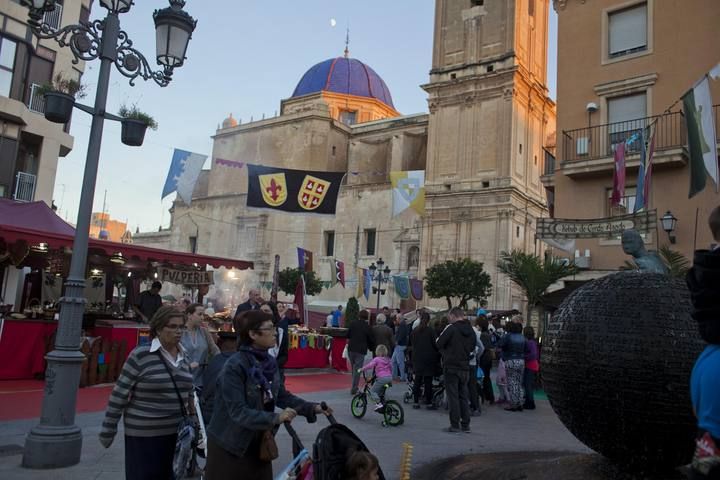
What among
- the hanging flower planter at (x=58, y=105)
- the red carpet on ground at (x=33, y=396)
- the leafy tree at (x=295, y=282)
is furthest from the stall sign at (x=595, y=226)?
the leafy tree at (x=295, y=282)

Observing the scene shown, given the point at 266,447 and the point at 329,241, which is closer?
the point at 266,447

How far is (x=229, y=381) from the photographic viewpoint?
10.5 ft

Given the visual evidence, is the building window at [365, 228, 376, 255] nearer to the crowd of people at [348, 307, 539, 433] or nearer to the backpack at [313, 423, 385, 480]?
the crowd of people at [348, 307, 539, 433]

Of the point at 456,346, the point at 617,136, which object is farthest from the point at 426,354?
→ the point at 617,136

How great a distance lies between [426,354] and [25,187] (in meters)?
16.1

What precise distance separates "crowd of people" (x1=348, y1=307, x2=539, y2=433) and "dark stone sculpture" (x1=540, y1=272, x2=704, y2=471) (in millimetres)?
4333

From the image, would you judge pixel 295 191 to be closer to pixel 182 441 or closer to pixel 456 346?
pixel 456 346

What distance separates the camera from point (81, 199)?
6137 mm

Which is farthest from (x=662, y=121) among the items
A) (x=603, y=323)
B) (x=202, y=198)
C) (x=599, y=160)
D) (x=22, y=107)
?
(x=202, y=198)

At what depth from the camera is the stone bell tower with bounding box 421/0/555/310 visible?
1375 inches

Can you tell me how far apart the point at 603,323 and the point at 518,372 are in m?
7.54

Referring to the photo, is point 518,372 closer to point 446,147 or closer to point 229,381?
point 229,381

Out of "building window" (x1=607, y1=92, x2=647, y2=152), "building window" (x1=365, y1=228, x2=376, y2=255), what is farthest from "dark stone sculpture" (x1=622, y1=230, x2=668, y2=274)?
"building window" (x1=365, y1=228, x2=376, y2=255)

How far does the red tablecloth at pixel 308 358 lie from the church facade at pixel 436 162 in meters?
11.8
